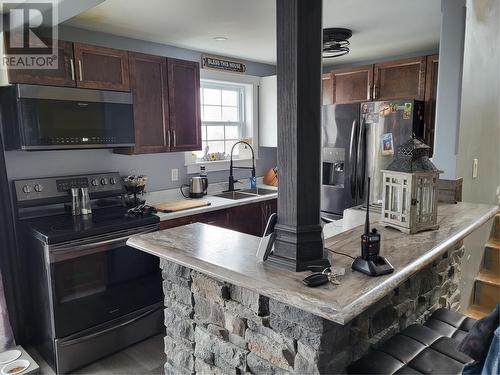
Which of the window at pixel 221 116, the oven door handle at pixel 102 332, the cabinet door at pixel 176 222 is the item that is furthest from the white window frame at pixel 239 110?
the oven door handle at pixel 102 332

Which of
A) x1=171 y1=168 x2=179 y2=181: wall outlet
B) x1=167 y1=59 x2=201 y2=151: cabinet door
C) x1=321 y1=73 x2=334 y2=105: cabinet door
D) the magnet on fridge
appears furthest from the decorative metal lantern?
x1=321 y1=73 x2=334 y2=105: cabinet door

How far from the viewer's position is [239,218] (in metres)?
3.61

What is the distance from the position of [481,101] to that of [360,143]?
1.22 meters

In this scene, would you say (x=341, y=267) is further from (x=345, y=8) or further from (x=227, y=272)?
(x=345, y=8)

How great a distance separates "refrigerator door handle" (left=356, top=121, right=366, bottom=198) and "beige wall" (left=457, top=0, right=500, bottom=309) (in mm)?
1053

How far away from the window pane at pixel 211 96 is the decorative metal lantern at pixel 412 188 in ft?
9.53

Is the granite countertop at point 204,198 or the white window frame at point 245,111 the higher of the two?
the white window frame at point 245,111

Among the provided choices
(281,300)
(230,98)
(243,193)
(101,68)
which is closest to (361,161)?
(243,193)

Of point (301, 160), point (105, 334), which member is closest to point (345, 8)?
point (301, 160)

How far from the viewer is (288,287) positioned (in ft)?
3.58

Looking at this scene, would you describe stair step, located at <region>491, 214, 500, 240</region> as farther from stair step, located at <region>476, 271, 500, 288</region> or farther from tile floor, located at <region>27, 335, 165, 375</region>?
tile floor, located at <region>27, 335, 165, 375</region>

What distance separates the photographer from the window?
4184mm

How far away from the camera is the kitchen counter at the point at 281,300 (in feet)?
3.57

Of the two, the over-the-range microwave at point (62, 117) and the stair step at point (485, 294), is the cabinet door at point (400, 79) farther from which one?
the over-the-range microwave at point (62, 117)
